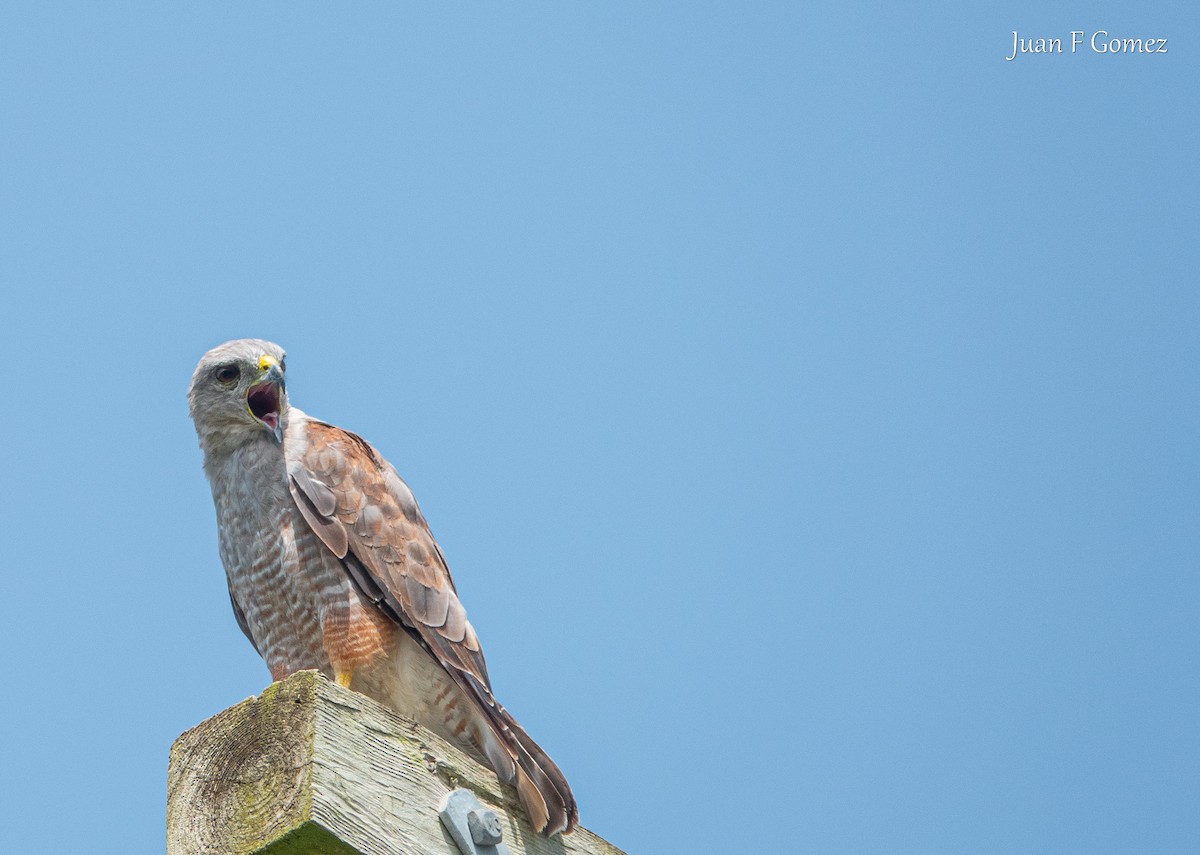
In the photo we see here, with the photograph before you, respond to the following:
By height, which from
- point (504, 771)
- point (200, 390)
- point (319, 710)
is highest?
point (200, 390)

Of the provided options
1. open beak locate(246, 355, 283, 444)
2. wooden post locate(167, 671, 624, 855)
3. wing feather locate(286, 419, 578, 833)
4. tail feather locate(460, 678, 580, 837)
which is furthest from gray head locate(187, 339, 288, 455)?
wooden post locate(167, 671, 624, 855)

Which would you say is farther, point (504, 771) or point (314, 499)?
point (314, 499)

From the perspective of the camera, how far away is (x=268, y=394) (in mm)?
5137

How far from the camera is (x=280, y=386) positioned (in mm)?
5152

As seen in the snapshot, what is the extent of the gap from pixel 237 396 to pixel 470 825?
2.76 meters

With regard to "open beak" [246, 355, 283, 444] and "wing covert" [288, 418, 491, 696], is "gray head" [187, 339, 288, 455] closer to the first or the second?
"open beak" [246, 355, 283, 444]

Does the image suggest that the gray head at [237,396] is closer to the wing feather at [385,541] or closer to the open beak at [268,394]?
the open beak at [268,394]

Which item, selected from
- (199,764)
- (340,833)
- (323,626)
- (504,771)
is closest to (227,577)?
(323,626)

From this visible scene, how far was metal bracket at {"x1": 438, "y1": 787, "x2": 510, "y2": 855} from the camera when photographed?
2.70 meters

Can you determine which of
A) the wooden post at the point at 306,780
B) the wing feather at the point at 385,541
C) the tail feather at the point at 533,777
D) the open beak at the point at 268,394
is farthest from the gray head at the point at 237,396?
the wooden post at the point at 306,780

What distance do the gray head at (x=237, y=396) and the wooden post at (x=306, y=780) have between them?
8.21ft

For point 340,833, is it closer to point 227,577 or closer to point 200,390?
point 227,577

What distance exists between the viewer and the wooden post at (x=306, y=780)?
2.37 metres

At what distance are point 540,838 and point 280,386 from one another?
2618 millimetres
